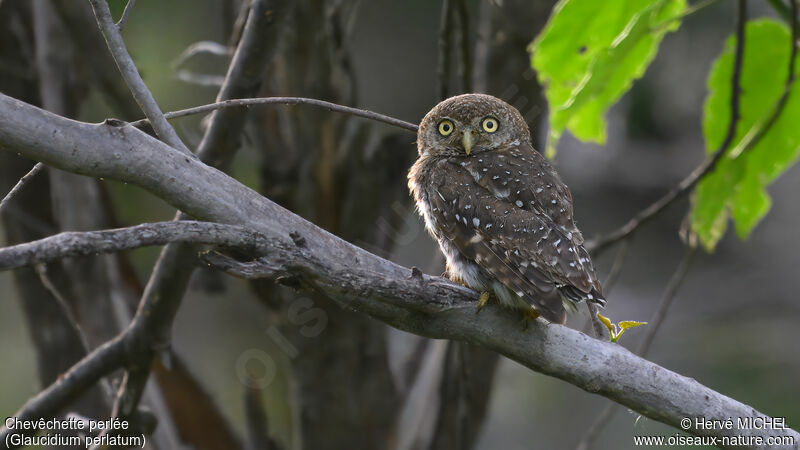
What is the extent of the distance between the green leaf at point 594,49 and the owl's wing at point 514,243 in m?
0.35

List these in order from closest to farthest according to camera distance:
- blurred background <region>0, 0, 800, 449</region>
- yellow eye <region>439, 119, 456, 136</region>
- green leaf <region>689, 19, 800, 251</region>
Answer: green leaf <region>689, 19, 800, 251</region> → yellow eye <region>439, 119, 456, 136</region> → blurred background <region>0, 0, 800, 449</region>

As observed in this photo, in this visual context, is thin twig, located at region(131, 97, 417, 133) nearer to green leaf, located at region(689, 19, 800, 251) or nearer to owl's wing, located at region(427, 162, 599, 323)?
owl's wing, located at region(427, 162, 599, 323)

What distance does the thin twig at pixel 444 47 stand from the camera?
326cm

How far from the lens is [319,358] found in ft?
12.3

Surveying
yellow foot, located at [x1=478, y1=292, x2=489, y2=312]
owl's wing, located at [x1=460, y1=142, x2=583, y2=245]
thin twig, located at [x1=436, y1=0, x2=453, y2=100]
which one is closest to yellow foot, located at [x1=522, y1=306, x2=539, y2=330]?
yellow foot, located at [x1=478, y1=292, x2=489, y2=312]

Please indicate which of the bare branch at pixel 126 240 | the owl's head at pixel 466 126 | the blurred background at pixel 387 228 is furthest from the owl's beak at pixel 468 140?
the bare branch at pixel 126 240

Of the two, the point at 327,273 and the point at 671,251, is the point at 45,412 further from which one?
the point at 671,251

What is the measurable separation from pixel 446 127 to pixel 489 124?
0.18 metres

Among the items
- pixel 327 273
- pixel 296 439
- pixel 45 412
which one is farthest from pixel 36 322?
pixel 327 273

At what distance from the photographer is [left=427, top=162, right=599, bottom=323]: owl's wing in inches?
95.1

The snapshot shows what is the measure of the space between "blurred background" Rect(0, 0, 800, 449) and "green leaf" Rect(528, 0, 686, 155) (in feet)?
2.62

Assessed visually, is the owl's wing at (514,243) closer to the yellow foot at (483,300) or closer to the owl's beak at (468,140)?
the yellow foot at (483,300)

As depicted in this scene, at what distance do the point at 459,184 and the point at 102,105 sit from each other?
418 centimetres
